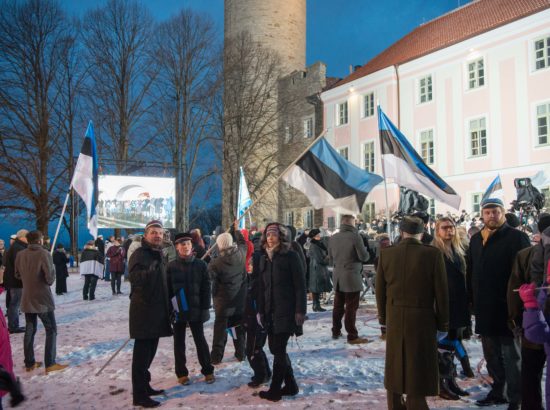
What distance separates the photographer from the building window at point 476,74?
27312mm

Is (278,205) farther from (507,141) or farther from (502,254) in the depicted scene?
(502,254)

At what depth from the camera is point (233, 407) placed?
5.57 meters

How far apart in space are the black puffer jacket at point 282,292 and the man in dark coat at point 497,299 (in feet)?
6.21

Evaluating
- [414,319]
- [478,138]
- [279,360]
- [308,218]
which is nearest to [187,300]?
[279,360]

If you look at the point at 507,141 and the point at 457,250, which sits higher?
the point at 507,141

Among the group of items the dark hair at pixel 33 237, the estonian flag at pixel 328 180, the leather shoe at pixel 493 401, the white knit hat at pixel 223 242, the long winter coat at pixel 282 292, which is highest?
the estonian flag at pixel 328 180

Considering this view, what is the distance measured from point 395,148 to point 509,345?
5105 mm

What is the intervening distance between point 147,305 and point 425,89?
90.9 ft

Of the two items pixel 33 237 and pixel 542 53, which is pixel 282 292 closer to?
pixel 33 237

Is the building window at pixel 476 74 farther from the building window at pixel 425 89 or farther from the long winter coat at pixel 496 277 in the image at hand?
the long winter coat at pixel 496 277

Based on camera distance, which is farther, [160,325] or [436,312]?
[160,325]

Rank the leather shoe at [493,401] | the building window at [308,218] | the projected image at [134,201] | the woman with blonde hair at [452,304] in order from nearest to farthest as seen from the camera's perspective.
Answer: the leather shoe at [493,401] → the woman with blonde hair at [452,304] → the projected image at [134,201] → the building window at [308,218]

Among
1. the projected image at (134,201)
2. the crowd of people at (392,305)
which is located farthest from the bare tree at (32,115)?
the crowd of people at (392,305)

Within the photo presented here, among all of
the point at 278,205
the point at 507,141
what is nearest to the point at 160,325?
the point at 507,141
